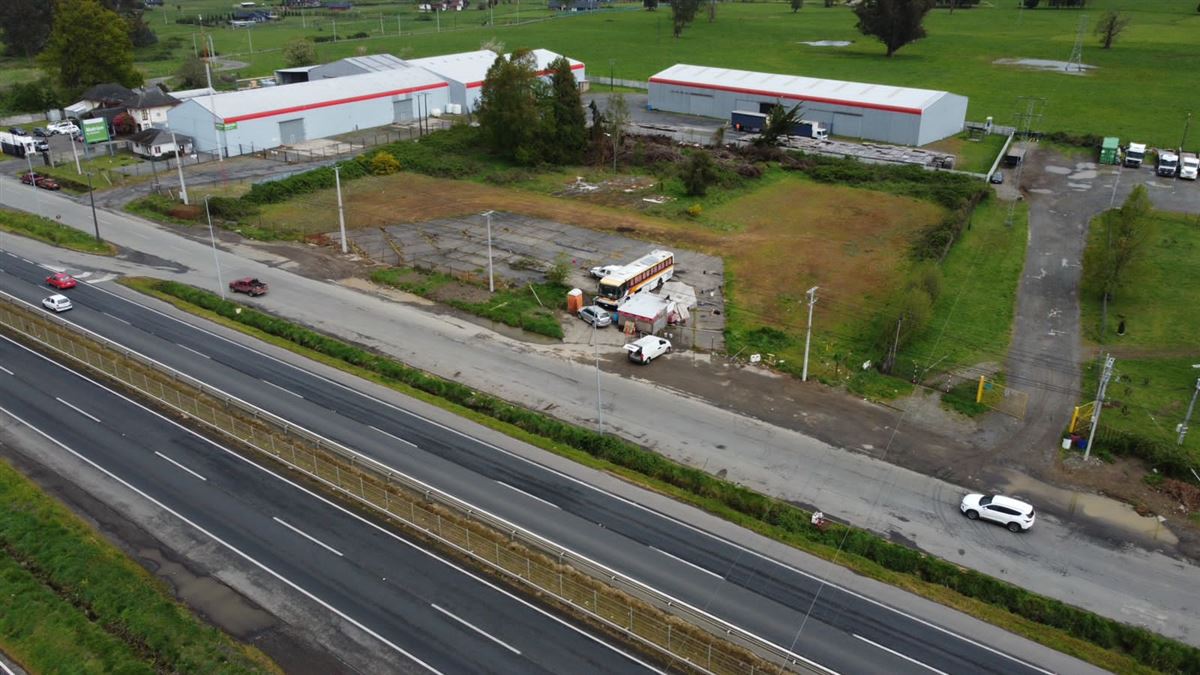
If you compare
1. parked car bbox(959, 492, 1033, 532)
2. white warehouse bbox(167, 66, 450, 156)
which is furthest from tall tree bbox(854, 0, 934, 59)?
parked car bbox(959, 492, 1033, 532)

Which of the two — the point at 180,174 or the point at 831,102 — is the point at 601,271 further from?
the point at 831,102

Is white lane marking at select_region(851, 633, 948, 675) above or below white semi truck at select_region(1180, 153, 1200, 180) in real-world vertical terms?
below

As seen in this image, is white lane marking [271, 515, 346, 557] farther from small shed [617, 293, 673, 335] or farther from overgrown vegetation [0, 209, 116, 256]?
overgrown vegetation [0, 209, 116, 256]

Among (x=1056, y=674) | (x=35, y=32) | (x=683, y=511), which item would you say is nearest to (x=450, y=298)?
(x=683, y=511)

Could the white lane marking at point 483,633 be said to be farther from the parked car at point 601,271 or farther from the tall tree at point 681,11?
the tall tree at point 681,11

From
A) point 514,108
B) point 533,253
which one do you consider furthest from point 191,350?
point 514,108

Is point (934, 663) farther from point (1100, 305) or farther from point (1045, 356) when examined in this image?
point (1100, 305)

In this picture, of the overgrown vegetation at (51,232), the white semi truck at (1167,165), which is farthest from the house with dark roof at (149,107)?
the white semi truck at (1167,165)
